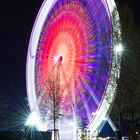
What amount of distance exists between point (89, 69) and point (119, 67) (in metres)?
3.09

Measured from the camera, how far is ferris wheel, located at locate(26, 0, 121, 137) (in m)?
16.1

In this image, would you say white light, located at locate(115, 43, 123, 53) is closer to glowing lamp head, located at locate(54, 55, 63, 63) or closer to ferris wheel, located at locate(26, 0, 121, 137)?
ferris wheel, located at locate(26, 0, 121, 137)

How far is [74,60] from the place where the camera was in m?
20.4

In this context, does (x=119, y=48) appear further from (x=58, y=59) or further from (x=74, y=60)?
(x=58, y=59)

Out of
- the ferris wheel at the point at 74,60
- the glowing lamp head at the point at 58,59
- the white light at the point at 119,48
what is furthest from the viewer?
the glowing lamp head at the point at 58,59

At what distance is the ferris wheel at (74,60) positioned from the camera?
52.9 ft

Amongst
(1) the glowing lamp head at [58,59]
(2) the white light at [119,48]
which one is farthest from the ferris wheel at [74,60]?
(2) the white light at [119,48]

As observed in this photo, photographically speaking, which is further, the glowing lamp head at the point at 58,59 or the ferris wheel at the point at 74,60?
the glowing lamp head at the point at 58,59

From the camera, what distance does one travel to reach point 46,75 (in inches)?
909

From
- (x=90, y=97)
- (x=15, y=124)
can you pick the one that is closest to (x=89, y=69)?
(x=90, y=97)

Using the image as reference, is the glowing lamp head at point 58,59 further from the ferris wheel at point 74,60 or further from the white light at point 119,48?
the white light at point 119,48

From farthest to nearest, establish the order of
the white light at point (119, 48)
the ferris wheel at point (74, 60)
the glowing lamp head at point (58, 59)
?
the glowing lamp head at point (58, 59)
the ferris wheel at point (74, 60)
the white light at point (119, 48)

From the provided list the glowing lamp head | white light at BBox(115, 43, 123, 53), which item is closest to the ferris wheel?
the glowing lamp head

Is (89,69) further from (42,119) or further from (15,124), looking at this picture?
(15,124)
